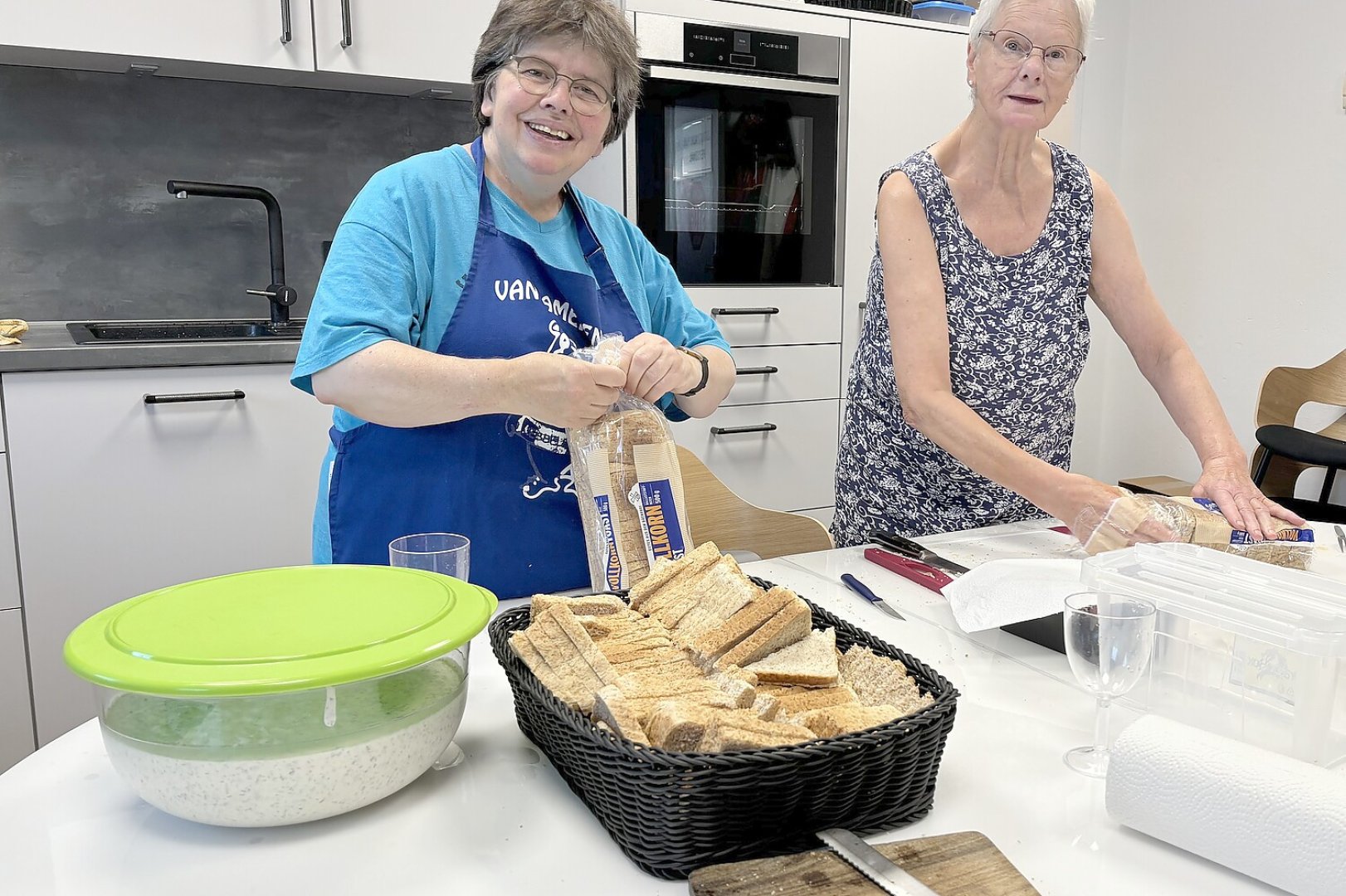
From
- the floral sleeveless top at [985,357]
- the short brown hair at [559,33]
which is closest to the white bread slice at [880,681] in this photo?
the floral sleeveless top at [985,357]

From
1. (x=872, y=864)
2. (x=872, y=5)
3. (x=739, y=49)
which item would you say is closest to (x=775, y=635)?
(x=872, y=864)

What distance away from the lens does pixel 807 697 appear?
78cm

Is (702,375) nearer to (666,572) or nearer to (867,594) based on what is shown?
(867,594)

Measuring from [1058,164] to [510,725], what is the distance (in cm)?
131

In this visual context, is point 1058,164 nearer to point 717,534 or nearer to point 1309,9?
point 717,534

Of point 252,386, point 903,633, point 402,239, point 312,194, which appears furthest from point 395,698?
point 312,194

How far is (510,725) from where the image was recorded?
34.3 inches

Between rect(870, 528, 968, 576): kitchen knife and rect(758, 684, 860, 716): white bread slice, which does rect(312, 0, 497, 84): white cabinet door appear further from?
rect(758, 684, 860, 716): white bread slice

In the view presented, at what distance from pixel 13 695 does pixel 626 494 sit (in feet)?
5.78

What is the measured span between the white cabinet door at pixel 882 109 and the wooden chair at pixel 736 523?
59.3 inches

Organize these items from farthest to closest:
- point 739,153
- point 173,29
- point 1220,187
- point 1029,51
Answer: point 1220,187
point 739,153
point 173,29
point 1029,51

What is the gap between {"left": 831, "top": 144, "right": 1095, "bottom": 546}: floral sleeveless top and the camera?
1.57m

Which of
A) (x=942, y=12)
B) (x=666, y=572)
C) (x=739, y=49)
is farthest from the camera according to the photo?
(x=942, y=12)

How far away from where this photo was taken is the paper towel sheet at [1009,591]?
1074 mm
